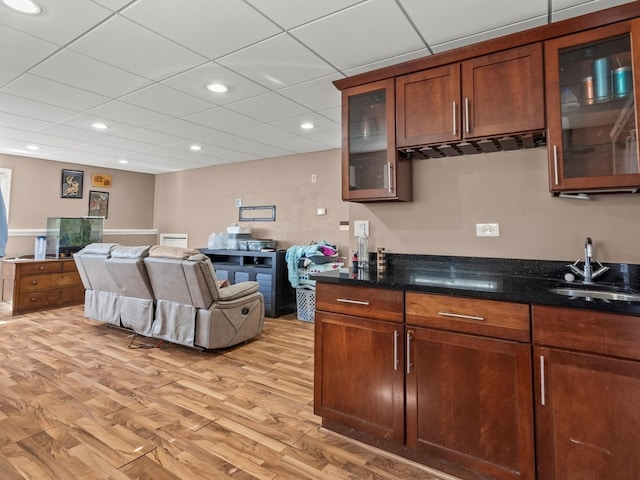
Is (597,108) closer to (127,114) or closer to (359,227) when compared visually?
(359,227)

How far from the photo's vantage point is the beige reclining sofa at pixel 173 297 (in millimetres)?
3166

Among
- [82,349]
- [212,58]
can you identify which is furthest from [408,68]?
[82,349]

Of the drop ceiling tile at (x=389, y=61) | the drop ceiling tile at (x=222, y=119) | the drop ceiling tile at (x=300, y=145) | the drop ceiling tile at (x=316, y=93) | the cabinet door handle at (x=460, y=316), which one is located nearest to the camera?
the cabinet door handle at (x=460, y=316)

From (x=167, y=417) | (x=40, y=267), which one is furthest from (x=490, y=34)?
(x=40, y=267)

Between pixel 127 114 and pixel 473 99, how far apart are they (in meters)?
3.32

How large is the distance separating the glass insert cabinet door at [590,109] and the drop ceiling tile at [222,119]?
2.72 meters

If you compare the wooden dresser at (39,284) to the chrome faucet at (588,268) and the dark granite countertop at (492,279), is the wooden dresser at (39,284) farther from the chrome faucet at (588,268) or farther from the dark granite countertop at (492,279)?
the chrome faucet at (588,268)

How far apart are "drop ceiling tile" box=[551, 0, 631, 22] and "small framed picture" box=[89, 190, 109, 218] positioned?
280 inches

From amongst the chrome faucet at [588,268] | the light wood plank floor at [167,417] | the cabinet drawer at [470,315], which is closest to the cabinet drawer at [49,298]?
the light wood plank floor at [167,417]

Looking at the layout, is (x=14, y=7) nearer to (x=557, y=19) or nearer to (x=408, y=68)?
(x=408, y=68)

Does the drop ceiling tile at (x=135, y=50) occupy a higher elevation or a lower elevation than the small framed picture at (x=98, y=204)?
higher

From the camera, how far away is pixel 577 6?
177cm

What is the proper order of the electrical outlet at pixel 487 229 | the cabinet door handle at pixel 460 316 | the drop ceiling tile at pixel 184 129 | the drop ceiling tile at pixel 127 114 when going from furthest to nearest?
the drop ceiling tile at pixel 184 129
the drop ceiling tile at pixel 127 114
the electrical outlet at pixel 487 229
the cabinet door handle at pixel 460 316

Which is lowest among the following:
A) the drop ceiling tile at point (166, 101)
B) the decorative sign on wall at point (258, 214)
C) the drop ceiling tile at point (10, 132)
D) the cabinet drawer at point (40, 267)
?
the cabinet drawer at point (40, 267)
